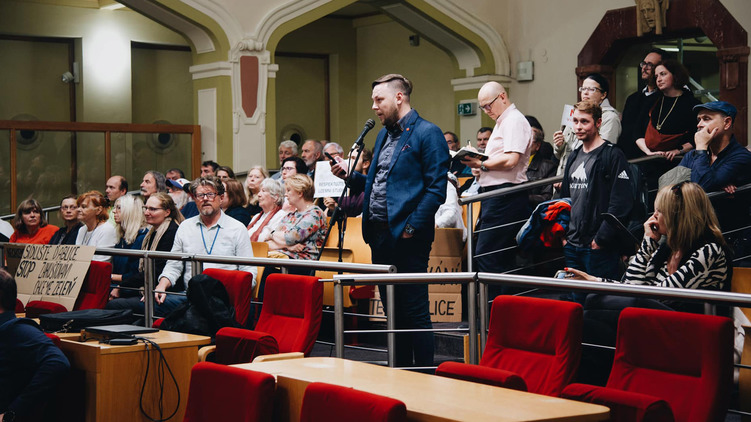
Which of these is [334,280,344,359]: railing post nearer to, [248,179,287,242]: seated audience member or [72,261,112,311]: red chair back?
[72,261,112,311]: red chair back

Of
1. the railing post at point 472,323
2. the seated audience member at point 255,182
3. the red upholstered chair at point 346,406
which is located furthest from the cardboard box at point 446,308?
the red upholstered chair at point 346,406

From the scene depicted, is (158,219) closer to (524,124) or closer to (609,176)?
(524,124)

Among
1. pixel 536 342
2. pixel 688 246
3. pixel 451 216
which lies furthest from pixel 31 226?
pixel 688 246

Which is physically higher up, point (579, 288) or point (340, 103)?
point (340, 103)

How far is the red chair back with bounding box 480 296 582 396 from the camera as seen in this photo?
342 centimetres

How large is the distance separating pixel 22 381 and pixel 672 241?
284cm

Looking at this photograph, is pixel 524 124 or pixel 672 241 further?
pixel 524 124

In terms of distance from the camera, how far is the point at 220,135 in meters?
10.4

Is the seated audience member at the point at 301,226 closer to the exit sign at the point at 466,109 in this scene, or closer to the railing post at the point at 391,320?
the railing post at the point at 391,320

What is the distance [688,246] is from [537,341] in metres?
0.88

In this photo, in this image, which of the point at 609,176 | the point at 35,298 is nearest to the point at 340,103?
the point at 35,298

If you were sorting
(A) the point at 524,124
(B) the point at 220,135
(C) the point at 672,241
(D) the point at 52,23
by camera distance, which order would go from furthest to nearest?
1. (D) the point at 52,23
2. (B) the point at 220,135
3. (A) the point at 524,124
4. (C) the point at 672,241

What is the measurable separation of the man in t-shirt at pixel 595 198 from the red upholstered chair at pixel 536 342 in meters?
1.41

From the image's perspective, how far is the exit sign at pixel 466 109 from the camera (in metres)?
11.8
